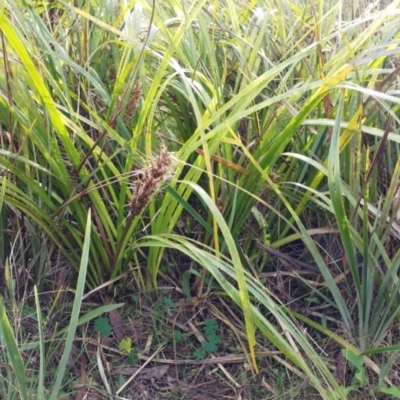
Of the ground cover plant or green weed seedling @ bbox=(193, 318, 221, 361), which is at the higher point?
the ground cover plant

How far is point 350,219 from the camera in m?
1.23

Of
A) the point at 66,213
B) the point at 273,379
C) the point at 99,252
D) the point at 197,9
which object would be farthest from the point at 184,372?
the point at 197,9

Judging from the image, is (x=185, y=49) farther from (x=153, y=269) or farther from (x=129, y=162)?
(x=153, y=269)

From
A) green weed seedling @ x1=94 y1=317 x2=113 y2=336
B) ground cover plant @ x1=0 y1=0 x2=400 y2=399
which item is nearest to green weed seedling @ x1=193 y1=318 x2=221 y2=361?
ground cover plant @ x1=0 y1=0 x2=400 y2=399

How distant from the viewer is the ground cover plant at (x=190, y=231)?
1112mm

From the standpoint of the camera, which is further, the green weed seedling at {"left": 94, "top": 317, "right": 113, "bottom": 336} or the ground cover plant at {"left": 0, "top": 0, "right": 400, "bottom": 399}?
the green weed seedling at {"left": 94, "top": 317, "right": 113, "bottom": 336}

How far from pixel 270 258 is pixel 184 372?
37 cm

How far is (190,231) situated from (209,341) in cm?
29

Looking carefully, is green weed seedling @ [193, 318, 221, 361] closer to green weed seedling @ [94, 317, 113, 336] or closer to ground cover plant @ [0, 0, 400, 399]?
ground cover plant @ [0, 0, 400, 399]

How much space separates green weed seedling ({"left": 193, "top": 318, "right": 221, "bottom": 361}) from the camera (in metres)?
1.21

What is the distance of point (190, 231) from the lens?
1354 mm

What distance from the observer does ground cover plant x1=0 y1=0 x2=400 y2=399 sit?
1.11 meters

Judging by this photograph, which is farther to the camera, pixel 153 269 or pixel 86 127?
pixel 86 127

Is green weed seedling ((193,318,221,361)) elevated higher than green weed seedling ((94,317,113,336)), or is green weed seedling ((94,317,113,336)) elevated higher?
green weed seedling ((94,317,113,336))
